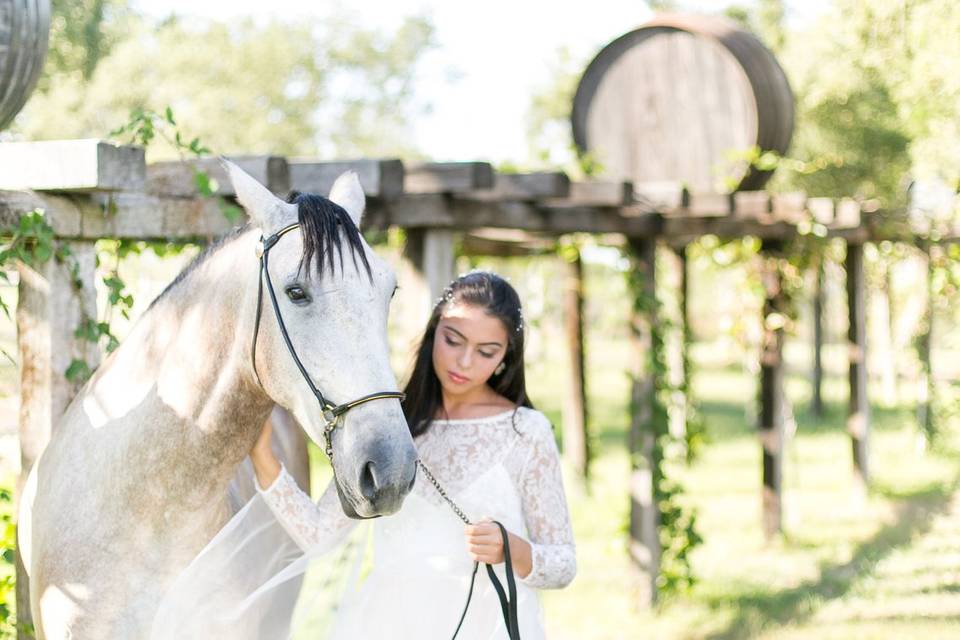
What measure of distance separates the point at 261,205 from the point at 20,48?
957mm

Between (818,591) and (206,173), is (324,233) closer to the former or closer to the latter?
(206,173)

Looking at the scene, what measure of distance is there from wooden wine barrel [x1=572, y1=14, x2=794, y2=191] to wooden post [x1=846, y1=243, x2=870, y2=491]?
219cm

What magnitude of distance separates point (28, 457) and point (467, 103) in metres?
28.1

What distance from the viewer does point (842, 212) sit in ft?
20.2

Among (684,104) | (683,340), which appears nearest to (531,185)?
(684,104)

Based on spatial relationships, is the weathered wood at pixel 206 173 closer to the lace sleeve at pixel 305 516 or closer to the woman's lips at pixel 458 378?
the woman's lips at pixel 458 378

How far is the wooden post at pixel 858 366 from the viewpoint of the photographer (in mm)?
8250

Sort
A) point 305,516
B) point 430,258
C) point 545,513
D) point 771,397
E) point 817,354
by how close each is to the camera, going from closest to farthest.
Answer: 1. point 305,516
2. point 545,513
3. point 430,258
4. point 771,397
5. point 817,354

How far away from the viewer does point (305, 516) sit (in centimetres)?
234

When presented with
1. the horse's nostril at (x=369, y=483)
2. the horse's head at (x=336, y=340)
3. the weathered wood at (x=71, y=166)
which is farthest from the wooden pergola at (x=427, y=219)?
the horse's nostril at (x=369, y=483)

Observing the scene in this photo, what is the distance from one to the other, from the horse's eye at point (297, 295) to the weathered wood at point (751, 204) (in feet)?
13.0

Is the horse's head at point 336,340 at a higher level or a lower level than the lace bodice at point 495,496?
higher

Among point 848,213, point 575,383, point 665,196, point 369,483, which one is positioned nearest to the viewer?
point 369,483

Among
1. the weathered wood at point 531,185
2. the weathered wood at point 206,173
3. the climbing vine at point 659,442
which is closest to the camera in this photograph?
the weathered wood at point 206,173
